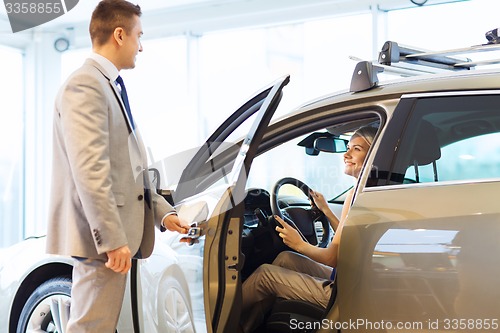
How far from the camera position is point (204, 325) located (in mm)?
2525

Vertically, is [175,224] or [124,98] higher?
[124,98]

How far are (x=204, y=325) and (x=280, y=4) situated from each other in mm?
6384

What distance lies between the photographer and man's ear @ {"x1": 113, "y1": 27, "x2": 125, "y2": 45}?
238cm

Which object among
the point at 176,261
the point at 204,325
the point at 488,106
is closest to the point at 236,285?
the point at 204,325

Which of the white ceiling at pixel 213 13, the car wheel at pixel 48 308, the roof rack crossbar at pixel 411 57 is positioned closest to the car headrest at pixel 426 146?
the roof rack crossbar at pixel 411 57

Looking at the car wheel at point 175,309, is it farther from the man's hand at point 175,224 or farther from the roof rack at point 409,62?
the roof rack at point 409,62

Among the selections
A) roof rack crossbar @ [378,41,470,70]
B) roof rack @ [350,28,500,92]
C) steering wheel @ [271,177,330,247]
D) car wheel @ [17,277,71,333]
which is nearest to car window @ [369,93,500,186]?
roof rack @ [350,28,500,92]

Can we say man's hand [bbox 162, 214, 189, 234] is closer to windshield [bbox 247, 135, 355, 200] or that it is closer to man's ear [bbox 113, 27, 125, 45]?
man's ear [bbox 113, 27, 125, 45]

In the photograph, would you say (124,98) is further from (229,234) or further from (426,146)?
(426,146)

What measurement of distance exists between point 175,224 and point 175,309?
436 millimetres

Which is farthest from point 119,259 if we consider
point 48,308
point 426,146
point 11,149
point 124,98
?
point 11,149

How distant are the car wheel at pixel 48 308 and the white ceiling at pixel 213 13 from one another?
18.4 ft

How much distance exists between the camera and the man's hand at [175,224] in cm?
249

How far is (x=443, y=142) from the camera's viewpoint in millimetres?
2461
